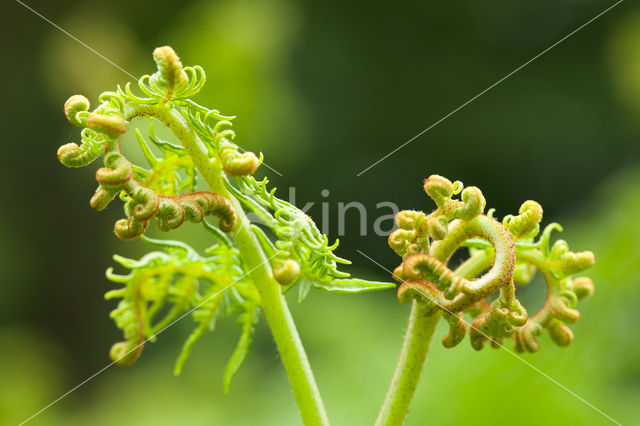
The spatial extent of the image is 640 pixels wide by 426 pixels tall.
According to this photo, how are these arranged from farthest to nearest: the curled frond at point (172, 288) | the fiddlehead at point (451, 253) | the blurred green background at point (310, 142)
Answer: the blurred green background at point (310, 142)
the curled frond at point (172, 288)
the fiddlehead at point (451, 253)

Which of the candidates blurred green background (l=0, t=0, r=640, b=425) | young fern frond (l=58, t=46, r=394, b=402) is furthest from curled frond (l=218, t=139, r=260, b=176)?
blurred green background (l=0, t=0, r=640, b=425)

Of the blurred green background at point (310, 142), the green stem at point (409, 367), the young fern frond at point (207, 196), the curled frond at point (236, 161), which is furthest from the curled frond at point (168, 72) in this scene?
the blurred green background at point (310, 142)

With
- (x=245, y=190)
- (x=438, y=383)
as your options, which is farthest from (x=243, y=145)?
(x=245, y=190)

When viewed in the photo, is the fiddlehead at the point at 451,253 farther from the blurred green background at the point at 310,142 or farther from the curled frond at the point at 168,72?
the blurred green background at the point at 310,142

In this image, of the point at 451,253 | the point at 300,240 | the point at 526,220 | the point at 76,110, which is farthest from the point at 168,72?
the point at 526,220

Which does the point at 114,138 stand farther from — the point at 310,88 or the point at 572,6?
the point at 572,6

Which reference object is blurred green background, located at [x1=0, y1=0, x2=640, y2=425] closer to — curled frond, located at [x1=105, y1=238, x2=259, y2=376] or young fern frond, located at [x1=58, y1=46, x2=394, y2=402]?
curled frond, located at [x1=105, y1=238, x2=259, y2=376]
